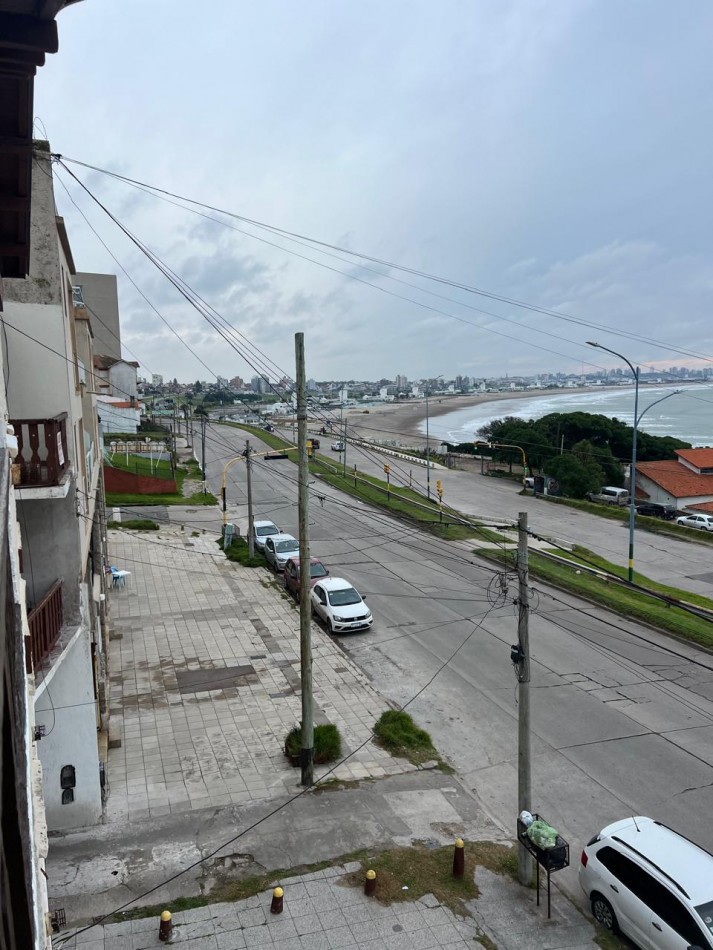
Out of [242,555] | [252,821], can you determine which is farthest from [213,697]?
[242,555]

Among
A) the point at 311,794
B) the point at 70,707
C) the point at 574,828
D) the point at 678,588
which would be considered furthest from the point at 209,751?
the point at 678,588

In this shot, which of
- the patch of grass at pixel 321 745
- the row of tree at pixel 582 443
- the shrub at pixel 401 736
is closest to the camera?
the patch of grass at pixel 321 745

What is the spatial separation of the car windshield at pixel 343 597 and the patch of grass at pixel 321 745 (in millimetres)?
7151

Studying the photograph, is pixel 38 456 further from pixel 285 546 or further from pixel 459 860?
pixel 285 546

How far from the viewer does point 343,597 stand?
19094 mm

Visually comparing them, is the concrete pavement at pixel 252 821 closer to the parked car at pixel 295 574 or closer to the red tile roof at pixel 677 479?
the parked car at pixel 295 574

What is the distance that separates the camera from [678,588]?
25781 mm

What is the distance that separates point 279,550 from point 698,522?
87.7 ft

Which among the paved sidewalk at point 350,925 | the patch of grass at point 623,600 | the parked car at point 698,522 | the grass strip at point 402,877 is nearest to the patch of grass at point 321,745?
the grass strip at point 402,877

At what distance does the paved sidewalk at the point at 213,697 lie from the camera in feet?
35.8

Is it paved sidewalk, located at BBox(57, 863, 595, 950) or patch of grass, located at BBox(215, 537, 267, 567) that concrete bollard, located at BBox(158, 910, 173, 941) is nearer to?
paved sidewalk, located at BBox(57, 863, 595, 950)

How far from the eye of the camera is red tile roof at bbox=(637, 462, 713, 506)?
46344 mm

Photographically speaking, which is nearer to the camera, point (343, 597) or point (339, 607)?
point (339, 607)

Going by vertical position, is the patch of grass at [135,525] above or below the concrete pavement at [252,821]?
above
